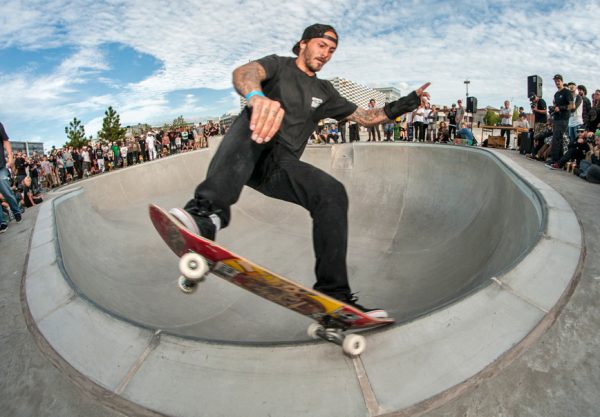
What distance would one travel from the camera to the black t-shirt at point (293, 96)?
9.20ft

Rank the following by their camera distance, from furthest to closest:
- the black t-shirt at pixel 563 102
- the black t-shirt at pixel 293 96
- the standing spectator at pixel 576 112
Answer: the standing spectator at pixel 576 112
the black t-shirt at pixel 563 102
the black t-shirt at pixel 293 96

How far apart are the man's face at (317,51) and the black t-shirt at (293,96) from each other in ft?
0.32

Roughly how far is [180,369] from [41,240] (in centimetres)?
261

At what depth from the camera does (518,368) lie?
1.68 metres

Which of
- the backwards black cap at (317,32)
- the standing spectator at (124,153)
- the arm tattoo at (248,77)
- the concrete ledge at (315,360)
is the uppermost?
→ the backwards black cap at (317,32)

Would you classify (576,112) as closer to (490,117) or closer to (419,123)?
(419,123)

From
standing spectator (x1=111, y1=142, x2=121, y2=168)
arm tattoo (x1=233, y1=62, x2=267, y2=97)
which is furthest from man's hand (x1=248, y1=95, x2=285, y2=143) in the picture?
standing spectator (x1=111, y1=142, x2=121, y2=168)

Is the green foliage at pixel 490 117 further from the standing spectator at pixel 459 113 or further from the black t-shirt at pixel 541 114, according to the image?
the black t-shirt at pixel 541 114

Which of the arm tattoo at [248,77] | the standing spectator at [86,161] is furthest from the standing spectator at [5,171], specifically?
the standing spectator at [86,161]

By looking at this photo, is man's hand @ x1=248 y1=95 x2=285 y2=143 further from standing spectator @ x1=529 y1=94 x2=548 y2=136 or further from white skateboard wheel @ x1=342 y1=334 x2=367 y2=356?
standing spectator @ x1=529 y1=94 x2=548 y2=136

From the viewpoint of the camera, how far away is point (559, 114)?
7.57 metres

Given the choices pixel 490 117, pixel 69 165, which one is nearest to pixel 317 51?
pixel 69 165

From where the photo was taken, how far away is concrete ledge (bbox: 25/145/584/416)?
1631 millimetres

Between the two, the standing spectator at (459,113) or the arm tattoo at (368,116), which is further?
the standing spectator at (459,113)
